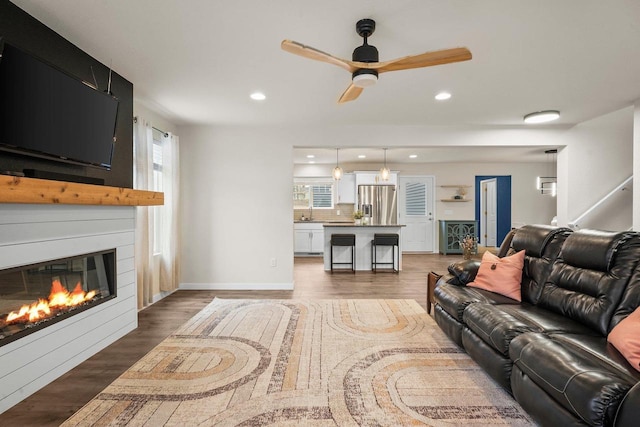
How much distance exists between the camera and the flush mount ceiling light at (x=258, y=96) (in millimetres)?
3486

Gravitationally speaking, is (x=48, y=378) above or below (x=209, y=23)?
below

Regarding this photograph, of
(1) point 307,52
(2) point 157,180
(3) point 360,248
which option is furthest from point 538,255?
(2) point 157,180

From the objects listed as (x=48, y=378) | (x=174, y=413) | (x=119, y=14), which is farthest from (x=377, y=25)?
(x=48, y=378)

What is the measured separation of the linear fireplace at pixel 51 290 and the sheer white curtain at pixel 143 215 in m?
0.75

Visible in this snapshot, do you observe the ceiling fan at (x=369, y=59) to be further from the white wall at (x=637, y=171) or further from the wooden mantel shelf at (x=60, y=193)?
the white wall at (x=637, y=171)

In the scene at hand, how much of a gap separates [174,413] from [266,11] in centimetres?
248

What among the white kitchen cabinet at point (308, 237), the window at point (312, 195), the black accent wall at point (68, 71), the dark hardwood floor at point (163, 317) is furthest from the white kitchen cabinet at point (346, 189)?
the black accent wall at point (68, 71)

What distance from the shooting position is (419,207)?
29.4ft

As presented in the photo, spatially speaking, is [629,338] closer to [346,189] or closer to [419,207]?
[346,189]

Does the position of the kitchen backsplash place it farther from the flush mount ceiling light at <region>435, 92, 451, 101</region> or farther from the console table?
the flush mount ceiling light at <region>435, 92, 451, 101</region>

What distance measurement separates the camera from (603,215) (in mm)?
4723

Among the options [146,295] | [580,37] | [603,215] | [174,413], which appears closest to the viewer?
[174,413]

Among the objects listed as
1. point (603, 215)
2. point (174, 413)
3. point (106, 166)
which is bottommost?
point (174, 413)

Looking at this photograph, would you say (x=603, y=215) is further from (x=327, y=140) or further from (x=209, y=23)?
(x=209, y=23)
